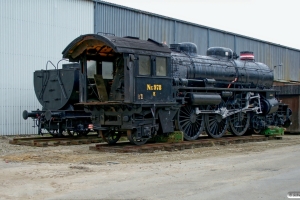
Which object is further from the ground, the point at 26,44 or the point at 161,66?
the point at 26,44

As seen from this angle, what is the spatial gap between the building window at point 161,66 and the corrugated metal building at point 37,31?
30.9 feet

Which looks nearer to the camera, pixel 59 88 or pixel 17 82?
pixel 59 88

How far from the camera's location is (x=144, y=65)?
14.7m

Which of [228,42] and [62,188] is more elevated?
[228,42]

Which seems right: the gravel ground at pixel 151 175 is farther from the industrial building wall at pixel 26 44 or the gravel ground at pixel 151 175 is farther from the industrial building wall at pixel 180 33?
the industrial building wall at pixel 180 33

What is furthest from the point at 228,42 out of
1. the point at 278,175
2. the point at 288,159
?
the point at 278,175

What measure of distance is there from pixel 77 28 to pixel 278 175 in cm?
1702

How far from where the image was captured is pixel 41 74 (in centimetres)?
1953

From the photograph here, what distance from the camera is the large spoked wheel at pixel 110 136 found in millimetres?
15802

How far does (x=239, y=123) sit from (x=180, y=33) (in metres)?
12.3

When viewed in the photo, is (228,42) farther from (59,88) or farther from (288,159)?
(288,159)

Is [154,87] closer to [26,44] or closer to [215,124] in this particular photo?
[215,124]

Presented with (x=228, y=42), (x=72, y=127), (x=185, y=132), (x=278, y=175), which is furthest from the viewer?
(x=228, y=42)

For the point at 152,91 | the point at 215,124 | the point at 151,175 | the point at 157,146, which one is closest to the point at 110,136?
the point at 157,146
